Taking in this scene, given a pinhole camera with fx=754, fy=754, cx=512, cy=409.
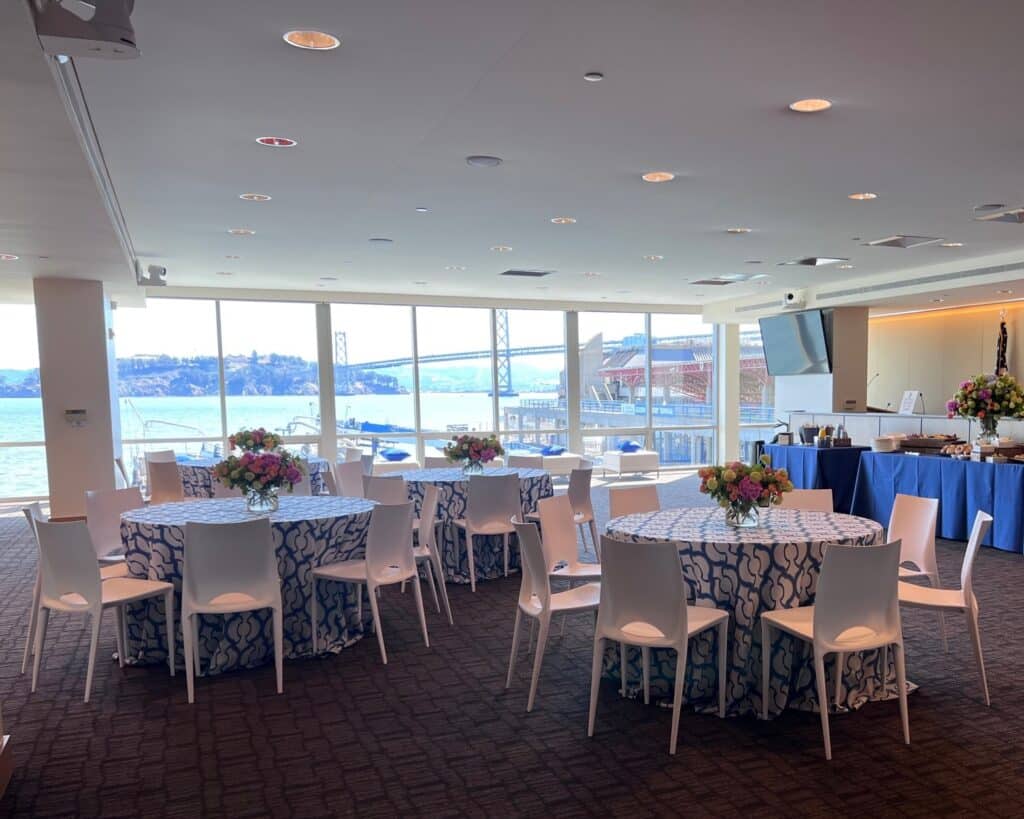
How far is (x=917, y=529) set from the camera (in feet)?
15.3

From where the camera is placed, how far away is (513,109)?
403cm

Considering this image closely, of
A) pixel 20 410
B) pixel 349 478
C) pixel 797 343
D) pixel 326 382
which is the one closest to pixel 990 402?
pixel 797 343

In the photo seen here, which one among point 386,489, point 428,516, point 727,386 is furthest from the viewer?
point 727,386

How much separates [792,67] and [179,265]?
25.9 ft

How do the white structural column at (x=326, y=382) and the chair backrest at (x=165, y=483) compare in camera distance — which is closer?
the chair backrest at (x=165, y=483)

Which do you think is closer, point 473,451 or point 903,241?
point 473,451

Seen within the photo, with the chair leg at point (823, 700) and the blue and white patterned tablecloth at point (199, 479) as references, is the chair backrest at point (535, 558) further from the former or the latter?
the blue and white patterned tablecloth at point (199, 479)

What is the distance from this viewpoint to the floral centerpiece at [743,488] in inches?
161

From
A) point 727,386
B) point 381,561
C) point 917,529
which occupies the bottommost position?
point 381,561

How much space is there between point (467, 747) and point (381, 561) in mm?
1440

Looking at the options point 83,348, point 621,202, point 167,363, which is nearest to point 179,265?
point 83,348

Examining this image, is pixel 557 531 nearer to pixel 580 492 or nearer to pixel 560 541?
pixel 560 541

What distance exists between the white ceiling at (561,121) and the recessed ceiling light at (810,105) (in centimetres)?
7

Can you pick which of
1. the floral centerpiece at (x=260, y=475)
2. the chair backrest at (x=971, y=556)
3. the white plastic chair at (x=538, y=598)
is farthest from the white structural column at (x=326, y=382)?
the chair backrest at (x=971, y=556)
